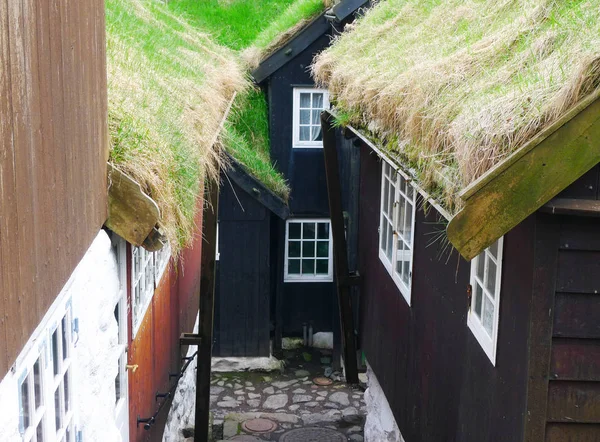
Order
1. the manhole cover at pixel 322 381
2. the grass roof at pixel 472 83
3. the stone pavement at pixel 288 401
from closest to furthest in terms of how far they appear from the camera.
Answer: the grass roof at pixel 472 83
the stone pavement at pixel 288 401
the manhole cover at pixel 322 381

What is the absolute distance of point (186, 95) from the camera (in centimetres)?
754

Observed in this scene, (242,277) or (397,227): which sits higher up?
(397,227)

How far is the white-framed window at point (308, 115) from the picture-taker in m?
13.8

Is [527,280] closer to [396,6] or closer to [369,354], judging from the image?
[369,354]

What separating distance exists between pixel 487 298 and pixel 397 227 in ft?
9.64

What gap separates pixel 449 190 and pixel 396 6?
6.32 metres

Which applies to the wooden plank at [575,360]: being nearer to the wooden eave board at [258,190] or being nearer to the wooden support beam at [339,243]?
the wooden support beam at [339,243]

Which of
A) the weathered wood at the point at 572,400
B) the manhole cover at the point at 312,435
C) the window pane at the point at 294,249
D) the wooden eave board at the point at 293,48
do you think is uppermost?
the wooden eave board at the point at 293,48

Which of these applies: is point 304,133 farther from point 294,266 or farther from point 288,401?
point 288,401

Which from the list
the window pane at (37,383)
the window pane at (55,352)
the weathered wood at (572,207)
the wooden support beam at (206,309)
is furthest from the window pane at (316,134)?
the window pane at (37,383)

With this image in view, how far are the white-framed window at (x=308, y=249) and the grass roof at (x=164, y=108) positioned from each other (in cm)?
329

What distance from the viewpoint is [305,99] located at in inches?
549

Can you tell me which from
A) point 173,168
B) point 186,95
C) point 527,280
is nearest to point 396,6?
point 186,95

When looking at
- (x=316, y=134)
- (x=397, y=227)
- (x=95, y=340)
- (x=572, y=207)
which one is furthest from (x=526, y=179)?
(x=316, y=134)
